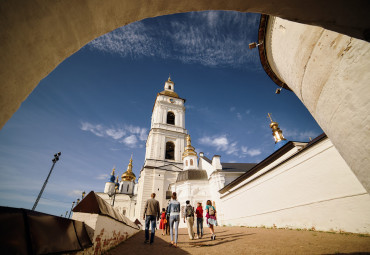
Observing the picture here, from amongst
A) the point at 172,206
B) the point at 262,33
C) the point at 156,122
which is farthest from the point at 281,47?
the point at 156,122

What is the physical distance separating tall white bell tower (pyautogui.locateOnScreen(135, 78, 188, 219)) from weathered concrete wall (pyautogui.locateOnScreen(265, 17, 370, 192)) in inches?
928

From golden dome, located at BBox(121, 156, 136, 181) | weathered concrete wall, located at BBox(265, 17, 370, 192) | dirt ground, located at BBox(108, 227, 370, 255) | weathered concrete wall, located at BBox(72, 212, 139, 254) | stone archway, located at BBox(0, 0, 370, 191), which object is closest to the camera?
stone archway, located at BBox(0, 0, 370, 191)

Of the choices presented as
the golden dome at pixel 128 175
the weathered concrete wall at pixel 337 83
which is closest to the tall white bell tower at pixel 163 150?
the golden dome at pixel 128 175

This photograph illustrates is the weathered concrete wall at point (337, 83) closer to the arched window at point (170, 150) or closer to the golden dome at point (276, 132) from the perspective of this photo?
the golden dome at point (276, 132)

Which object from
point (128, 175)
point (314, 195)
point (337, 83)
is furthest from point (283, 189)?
point (128, 175)

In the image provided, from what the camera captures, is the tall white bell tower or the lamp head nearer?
the lamp head

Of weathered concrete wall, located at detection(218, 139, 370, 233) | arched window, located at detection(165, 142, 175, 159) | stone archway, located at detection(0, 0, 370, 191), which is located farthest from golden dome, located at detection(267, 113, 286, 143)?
stone archway, located at detection(0, 0, 370, 191)

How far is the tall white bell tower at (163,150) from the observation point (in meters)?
24.1

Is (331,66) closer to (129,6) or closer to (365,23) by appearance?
(365,23)

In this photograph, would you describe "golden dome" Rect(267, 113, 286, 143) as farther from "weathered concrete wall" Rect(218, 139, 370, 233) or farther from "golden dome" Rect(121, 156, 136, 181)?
"golden dome" Rect(121, 156, 136, 181)

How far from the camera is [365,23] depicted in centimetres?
165

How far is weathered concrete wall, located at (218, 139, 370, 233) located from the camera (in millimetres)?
5422

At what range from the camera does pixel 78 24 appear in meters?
1.30

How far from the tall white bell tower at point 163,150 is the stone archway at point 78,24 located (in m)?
24.0
